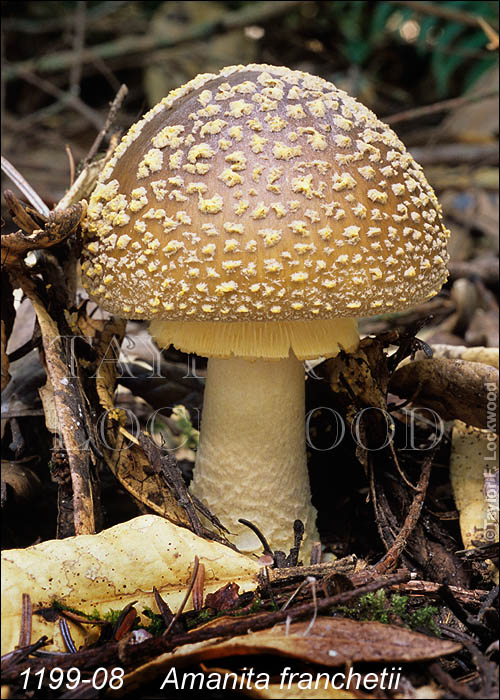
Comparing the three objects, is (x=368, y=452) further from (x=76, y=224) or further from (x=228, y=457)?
(x=76, y=224)

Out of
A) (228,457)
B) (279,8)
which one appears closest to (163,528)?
(228,457)

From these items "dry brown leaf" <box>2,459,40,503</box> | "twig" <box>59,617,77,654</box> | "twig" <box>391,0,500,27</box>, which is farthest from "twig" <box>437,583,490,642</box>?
"twig" <box>391,0,500,27</box>

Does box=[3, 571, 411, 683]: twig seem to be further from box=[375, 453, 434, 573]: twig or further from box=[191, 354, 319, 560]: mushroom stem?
box=[191, 354, 319, 560]: mushroom stem

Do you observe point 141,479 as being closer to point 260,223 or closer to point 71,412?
point 71,412

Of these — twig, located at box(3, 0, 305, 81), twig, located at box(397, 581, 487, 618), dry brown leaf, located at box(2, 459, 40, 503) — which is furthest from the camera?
twig, located at box(3, 0, 305, 81)

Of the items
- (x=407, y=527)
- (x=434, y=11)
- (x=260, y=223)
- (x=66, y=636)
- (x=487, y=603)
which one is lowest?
(x=66, y=636)

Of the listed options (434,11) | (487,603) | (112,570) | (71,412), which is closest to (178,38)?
(434,11)
